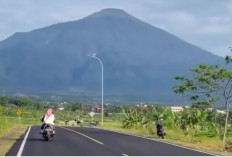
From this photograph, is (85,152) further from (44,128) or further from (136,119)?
(136,119)

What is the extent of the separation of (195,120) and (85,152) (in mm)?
18646

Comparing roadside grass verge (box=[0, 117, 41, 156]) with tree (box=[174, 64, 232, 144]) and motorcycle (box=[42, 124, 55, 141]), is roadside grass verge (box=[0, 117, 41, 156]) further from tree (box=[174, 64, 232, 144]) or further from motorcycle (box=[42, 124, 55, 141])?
tree (box=[174, 64, 232, 144])

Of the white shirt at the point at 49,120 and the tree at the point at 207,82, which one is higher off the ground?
the tree at the point at 207,82

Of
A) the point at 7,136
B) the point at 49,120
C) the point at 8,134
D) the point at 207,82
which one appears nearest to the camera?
the point at 49,120

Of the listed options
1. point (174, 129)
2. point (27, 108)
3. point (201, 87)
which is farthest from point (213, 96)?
point (27, 108)

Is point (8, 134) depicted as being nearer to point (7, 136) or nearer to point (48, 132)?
point (7, 136)

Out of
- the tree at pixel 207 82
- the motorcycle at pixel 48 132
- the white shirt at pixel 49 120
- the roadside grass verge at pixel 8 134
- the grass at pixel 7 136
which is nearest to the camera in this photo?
the grass at pixel 7 136

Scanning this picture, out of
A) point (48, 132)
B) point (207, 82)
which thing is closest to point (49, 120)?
point (48, 132)

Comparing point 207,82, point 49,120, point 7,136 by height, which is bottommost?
point 7,136

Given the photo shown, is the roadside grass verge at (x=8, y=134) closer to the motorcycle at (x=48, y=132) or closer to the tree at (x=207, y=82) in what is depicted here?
the motorcycle at (x=48, y=132)

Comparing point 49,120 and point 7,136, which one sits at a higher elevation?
point 49,120

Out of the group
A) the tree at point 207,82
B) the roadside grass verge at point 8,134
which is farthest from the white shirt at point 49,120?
the tree at point 207,82

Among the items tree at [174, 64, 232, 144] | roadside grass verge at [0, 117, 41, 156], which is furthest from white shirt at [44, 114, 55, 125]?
tree at [174, 64, 232, 144]

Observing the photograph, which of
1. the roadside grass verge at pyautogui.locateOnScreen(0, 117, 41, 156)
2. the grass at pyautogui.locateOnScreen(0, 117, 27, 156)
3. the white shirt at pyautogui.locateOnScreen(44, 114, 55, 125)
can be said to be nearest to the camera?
the grass at pyautogui.locateOnScreen(0, 117, 27, 156)
